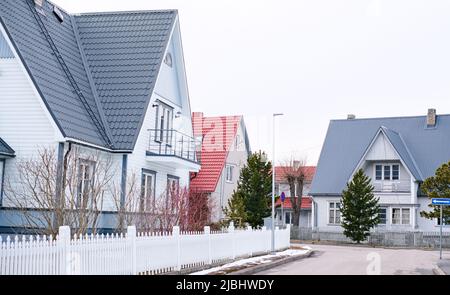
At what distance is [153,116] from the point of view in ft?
84.8

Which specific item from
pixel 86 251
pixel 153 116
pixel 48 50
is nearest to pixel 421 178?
pixel 153 116

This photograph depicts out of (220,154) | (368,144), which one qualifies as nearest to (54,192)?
(220,154)

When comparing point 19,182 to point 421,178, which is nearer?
point 19,182

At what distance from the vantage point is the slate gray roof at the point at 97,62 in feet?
70.2

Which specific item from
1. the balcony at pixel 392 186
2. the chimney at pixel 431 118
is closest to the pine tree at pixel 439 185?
the balcony at pixel 392 186

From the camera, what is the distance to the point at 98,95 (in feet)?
81.6

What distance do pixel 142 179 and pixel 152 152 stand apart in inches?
47.2

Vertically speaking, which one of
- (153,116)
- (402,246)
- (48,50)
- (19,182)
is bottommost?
(402,246)

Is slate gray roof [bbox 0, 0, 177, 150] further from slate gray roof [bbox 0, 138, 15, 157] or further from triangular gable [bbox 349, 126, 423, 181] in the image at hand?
triangular gable [bbox 349, 126, 423, 181]

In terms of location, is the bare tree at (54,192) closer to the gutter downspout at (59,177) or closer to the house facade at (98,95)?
the gutter downspout at (59,177)

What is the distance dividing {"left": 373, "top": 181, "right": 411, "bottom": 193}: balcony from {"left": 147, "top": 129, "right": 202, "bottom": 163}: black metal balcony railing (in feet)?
76.9

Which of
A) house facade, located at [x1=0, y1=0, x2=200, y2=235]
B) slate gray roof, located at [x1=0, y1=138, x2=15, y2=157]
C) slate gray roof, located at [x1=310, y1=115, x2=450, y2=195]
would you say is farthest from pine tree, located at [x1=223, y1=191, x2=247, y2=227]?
slate gray roof, located at [x1=0, y1=138, x2=15, y2=157]

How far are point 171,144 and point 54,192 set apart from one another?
29.4ft
